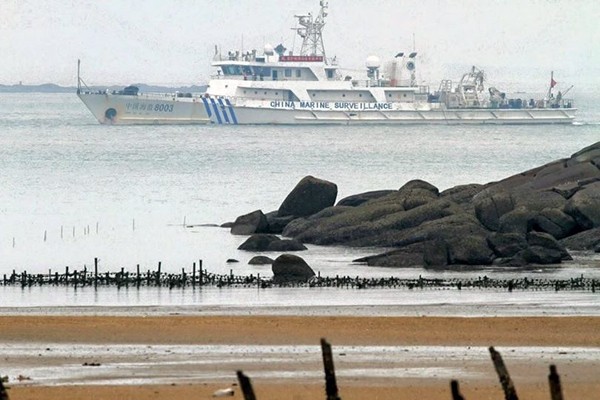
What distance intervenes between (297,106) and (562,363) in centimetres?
10367

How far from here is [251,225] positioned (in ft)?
131

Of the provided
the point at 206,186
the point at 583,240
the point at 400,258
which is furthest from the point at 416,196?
the point at 206,186

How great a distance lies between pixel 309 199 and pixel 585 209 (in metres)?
8.52

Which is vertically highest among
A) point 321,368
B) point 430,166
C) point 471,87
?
point 471,87

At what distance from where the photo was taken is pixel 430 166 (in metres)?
81.0

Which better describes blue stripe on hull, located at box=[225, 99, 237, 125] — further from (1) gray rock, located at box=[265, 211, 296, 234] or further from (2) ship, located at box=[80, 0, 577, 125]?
(1) gray rock, located at box=[265, 211, 296, 234]

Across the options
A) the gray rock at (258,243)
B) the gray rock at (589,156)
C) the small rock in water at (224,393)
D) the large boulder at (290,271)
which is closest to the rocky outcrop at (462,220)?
the gray rock at (589,156)

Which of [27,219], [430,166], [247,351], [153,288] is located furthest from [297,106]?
[247,351]

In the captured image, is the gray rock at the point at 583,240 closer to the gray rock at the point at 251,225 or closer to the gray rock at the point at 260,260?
the gray rock at the point at 260,260

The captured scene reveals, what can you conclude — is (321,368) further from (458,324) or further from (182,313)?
(182,313)

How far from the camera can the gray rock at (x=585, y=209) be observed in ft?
111

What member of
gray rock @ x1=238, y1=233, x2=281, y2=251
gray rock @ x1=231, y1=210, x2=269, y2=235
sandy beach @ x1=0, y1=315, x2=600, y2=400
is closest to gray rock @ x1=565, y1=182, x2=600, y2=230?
gray rock @ x1=238, y1=233, x2=281, y2=251

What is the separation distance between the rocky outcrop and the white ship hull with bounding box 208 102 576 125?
264ft

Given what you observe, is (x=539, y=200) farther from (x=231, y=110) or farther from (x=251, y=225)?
(x=231, y=110)
